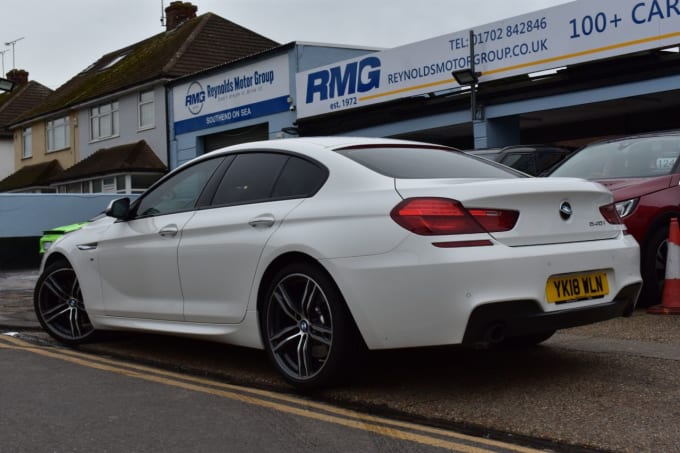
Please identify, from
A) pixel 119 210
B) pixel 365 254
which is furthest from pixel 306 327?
pixel 119 210

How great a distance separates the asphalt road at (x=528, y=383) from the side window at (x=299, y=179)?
106cm

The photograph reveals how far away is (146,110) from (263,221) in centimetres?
2611

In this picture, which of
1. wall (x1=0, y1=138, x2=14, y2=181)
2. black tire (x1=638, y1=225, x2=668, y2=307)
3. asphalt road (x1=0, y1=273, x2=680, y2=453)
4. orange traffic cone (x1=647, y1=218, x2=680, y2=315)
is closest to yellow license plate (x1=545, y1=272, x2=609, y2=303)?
asphalt road (x1=0, y1=273, x2=680, y2=453)

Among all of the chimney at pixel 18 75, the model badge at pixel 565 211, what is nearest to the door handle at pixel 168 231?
the model badge at pixel 565 211

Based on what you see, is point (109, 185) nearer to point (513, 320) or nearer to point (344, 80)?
point (344, 80)

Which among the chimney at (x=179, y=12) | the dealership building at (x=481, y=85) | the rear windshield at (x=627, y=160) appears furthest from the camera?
the chimney at (x=179, y=12)

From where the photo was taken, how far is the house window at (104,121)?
105ft

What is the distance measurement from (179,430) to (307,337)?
3.09 ft

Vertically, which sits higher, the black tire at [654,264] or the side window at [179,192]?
the side window at [179,192]

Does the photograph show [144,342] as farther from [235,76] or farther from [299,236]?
[235,76]

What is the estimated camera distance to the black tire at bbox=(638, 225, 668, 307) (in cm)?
737

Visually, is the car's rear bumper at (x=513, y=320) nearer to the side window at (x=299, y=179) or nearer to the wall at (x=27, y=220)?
the side window at (x=299, y=179)

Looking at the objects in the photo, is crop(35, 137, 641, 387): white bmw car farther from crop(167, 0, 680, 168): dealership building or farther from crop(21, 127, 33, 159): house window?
crop(21, 127, 33, 159): house window

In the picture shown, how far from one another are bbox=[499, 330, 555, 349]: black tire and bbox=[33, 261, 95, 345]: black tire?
319 centimetres
